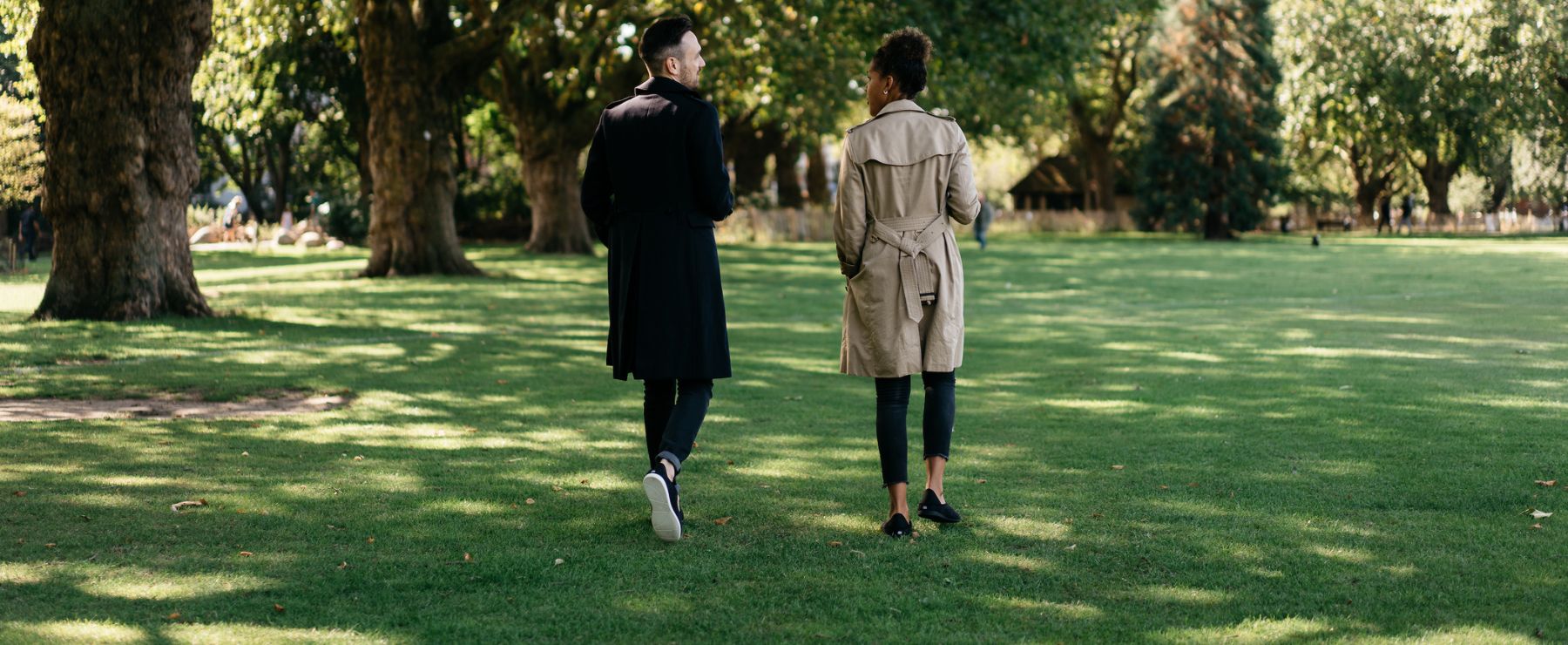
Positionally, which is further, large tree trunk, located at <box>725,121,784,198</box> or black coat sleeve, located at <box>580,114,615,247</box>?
large tree trunk, located at <box>725,121,784,198</box>

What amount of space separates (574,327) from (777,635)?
12746 millimetres

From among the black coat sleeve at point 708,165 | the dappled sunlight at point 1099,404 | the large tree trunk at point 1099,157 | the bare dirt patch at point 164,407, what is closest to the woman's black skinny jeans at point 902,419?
the black coat sleeve at point 708,165

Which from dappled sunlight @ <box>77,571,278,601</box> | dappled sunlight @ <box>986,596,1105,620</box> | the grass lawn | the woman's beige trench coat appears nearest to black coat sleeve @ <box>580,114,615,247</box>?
the woman's beige trench coat

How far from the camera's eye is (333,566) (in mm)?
5422

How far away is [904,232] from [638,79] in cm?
2915

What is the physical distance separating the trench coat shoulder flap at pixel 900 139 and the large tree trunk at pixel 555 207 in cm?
3135

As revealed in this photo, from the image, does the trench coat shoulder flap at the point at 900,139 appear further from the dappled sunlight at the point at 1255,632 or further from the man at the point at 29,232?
the man at the point at 29,232

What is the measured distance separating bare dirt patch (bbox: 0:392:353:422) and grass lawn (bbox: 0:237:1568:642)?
0.35m

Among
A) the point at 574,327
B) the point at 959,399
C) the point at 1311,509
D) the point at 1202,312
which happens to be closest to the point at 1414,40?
the point at 1202,312

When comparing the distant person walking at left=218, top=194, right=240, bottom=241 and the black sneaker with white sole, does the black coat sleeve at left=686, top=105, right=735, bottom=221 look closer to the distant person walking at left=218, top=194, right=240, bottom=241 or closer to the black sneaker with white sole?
the black sneaker with white sole

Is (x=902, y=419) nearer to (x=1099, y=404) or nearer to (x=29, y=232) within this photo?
(x=1099, y=404)

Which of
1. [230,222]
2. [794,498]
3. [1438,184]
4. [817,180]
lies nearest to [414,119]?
[794,498]

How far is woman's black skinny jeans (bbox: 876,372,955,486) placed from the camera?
6.09m

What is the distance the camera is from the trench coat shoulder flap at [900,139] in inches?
236
